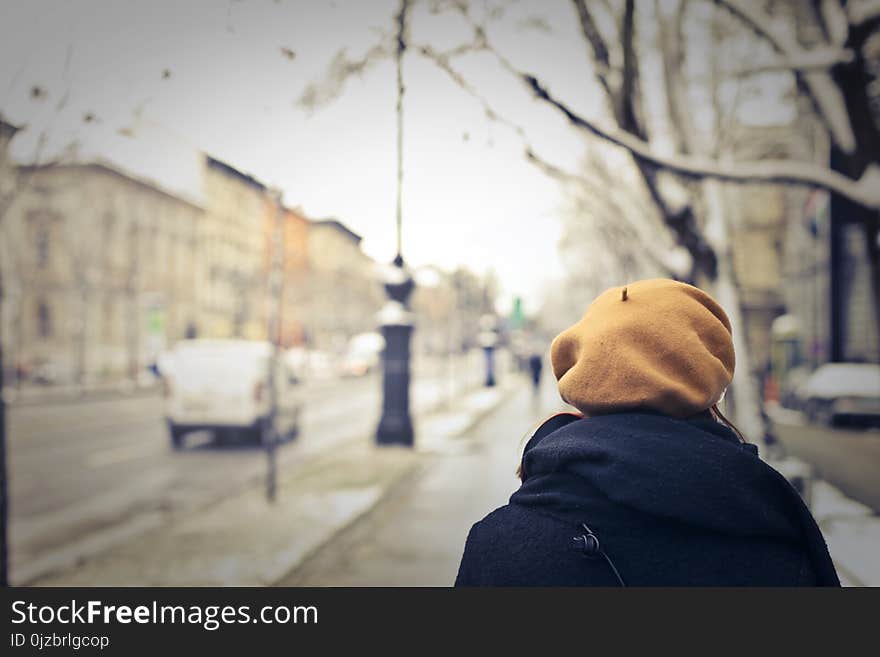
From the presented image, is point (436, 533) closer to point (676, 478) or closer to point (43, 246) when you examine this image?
point (676, 478)

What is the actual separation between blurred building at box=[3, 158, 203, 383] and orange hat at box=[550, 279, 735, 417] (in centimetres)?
2442

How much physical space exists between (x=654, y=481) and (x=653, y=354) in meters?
0.23

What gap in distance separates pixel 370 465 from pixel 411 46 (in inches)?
293

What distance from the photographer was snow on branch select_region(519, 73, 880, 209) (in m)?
3.65

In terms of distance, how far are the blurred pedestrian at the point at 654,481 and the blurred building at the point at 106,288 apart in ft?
80.2

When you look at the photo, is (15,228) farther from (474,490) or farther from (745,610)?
(745,610)

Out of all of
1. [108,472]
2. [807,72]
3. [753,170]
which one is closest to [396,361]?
[108,472]

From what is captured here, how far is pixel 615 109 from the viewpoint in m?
4.92

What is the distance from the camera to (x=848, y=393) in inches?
598

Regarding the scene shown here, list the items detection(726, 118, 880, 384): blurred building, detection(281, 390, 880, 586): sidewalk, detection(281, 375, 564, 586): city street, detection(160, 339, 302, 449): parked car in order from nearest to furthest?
detection(281, 390, 880, 586): sidewalk
detection(281, 375, 564, 586): city street
detection(726, 118, 880, 384): blurred building
detection(160, 339, 302, 449): parked car

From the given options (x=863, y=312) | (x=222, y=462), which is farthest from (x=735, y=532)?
(x=863, y=312)

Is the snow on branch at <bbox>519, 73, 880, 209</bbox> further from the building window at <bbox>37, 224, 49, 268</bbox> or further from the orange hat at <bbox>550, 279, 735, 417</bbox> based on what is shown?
the building window at <bbox>37, 224, 49, 268</bbox>

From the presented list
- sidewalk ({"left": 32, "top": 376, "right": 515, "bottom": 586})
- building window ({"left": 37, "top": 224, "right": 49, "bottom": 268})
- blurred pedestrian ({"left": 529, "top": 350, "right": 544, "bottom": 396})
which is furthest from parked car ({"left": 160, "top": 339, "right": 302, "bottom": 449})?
building window ({"left": 37, "top": 224, "right": 49, "bottom": 268})

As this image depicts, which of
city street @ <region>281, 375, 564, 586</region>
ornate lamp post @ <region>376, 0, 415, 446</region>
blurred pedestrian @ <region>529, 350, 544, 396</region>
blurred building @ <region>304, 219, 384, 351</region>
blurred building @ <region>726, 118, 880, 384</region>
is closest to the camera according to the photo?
city street @ <region>281, 375, 564, 586</region>
